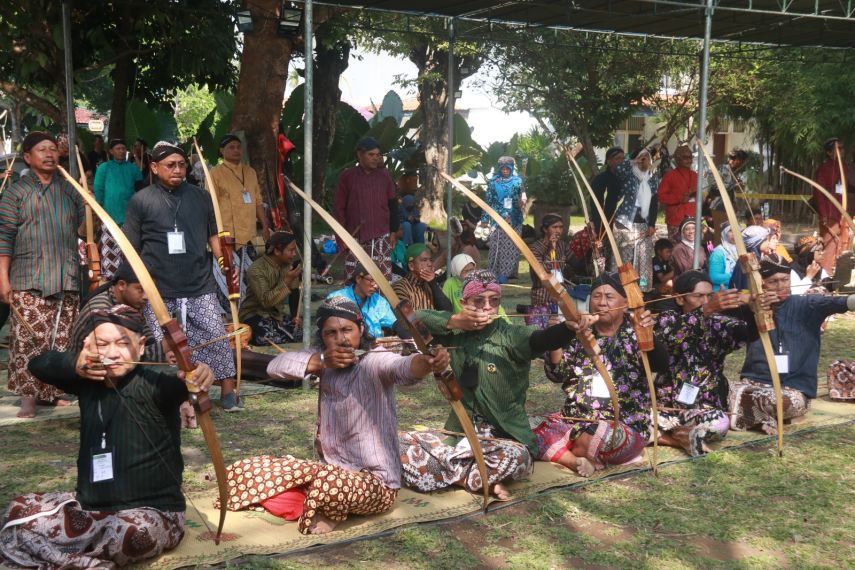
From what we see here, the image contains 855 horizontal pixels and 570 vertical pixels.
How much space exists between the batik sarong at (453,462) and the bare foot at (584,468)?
380mm

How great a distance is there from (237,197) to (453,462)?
4.09 metres

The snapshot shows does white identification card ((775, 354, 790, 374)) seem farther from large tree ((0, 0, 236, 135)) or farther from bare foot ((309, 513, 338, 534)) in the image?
large tree ((0, 0, 236, 135))

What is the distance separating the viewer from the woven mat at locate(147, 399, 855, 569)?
3578 millimetres

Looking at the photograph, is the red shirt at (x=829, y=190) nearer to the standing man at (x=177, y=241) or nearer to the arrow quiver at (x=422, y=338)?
the standing man at (x=177, y=241)

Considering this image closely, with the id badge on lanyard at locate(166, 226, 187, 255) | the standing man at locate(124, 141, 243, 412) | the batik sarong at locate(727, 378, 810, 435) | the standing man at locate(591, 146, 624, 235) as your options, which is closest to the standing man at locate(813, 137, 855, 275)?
the standing man at locate(591, 146, 624, 235)

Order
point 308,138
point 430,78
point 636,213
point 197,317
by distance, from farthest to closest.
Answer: point 430,78 → point 636,213 → point 308,138 → point 197,317

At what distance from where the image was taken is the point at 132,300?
4.49 meters

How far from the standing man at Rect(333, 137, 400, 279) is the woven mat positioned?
11.3 ft

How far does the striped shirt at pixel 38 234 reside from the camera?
5.37 meters

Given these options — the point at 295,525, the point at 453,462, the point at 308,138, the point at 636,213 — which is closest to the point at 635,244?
the point at 636,213

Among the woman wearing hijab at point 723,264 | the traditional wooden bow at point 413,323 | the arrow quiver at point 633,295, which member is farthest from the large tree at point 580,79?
the traditional wooden bow at point 413,323

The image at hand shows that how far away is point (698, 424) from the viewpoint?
513 centimetres

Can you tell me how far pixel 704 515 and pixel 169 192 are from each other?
3182 mm

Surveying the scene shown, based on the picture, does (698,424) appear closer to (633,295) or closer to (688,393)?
(688,393)
